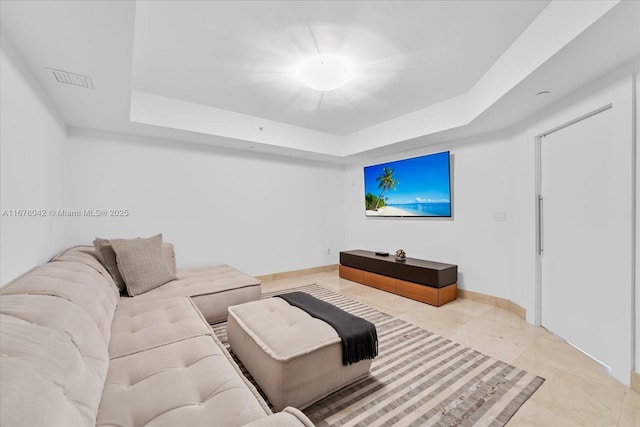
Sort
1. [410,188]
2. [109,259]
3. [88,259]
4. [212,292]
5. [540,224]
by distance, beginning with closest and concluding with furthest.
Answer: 1. [88,259]
2. [109,259]
3. [212,292]
4. [540,224]
5. [410,188]

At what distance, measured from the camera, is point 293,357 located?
→ 5.13 feet

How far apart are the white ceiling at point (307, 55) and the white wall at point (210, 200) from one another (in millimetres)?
351

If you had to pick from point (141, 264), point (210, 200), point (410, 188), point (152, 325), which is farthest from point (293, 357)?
point (410, 188)

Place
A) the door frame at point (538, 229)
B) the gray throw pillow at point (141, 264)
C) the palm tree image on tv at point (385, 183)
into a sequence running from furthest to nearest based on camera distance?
the palm tree image on tv at point (385, 183) → the door frame at point (538, 229) → the gray throw pillow at point (141, 264)

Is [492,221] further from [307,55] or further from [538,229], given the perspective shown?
[307,55]

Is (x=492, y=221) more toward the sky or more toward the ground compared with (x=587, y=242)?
more toward the sky

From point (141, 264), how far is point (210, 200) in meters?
1.68

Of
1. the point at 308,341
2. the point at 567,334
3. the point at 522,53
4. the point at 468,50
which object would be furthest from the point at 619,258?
the point at 308,341

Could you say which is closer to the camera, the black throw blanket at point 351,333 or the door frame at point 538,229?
the black throw blanket at point 351,333

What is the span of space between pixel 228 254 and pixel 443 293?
319cm

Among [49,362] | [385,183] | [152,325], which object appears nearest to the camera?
[49,362]

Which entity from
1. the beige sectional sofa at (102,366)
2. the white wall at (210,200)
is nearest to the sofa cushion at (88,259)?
the beige sectional sofa at (102,366)

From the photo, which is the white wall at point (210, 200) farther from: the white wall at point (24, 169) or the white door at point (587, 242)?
the white door at point (587, 242)

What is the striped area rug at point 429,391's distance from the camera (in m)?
1.58
